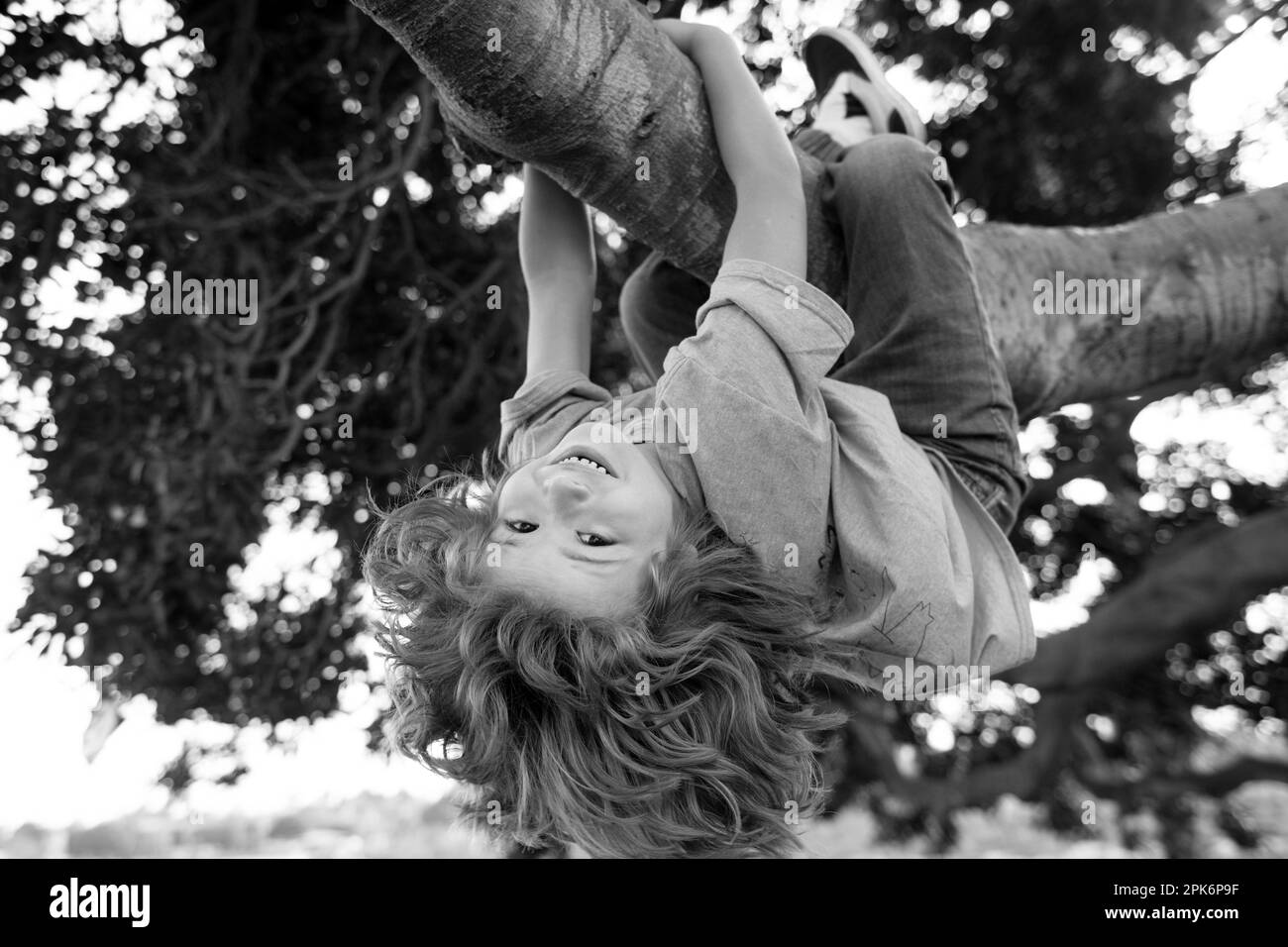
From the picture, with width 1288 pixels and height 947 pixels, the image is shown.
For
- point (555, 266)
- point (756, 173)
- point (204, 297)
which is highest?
point (756, 173)

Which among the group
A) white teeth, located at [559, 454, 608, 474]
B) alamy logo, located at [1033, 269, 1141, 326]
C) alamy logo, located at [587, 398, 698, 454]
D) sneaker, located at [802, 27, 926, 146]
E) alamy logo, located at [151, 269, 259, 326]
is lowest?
white teeth, located at [559, 454, 608, 474]

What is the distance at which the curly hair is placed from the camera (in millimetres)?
1815

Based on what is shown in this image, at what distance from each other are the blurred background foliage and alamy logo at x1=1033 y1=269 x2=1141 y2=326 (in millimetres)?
1317

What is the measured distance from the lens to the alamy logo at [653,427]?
180 centimetres

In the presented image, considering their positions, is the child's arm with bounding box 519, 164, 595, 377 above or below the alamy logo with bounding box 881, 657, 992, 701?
above

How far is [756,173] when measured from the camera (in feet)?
6.22

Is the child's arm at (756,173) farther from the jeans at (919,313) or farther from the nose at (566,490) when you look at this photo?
the nose at (566,490)

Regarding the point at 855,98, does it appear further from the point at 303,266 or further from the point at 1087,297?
the point at 303,266

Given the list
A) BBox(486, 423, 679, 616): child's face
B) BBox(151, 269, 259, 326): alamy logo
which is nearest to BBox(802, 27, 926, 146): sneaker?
BBox(486, 423, 679, 616): child's face

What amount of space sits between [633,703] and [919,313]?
0.86 meters
